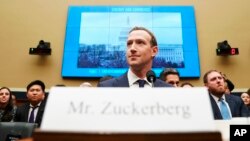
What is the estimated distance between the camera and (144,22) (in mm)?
6094

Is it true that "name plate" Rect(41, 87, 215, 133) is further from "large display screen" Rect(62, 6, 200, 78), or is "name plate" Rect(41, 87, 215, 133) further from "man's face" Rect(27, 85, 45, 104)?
"large display screen" Rect(62, 6, 200, 78)

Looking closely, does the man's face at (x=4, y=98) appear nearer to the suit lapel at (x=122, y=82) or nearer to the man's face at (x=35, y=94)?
the man's face at (x=35, y=94)

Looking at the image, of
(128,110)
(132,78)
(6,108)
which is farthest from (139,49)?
(6,108)

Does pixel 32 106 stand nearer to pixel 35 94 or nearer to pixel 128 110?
pixel 35 94

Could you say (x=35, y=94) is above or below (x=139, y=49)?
below

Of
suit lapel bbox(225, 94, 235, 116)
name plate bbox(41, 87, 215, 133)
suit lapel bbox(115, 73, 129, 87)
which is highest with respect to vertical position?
suit lapel bbox(115, 73, 129, 87)

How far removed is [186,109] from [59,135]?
1.03 feet

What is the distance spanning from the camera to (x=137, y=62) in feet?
5.97

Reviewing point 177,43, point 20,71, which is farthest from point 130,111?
point 20,71

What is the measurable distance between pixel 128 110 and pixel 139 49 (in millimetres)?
1120

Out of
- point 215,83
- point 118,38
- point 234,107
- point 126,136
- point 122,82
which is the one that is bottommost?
point 126,136

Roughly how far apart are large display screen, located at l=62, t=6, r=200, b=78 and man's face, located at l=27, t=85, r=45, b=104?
2.06 m

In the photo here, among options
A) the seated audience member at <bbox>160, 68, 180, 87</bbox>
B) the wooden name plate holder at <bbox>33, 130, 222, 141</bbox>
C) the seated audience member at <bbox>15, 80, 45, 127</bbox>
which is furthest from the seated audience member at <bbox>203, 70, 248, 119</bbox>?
the wooden name plate holder at <bbox>33, 130, 222, 141</bbox>

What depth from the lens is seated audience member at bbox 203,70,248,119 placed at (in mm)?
2777
